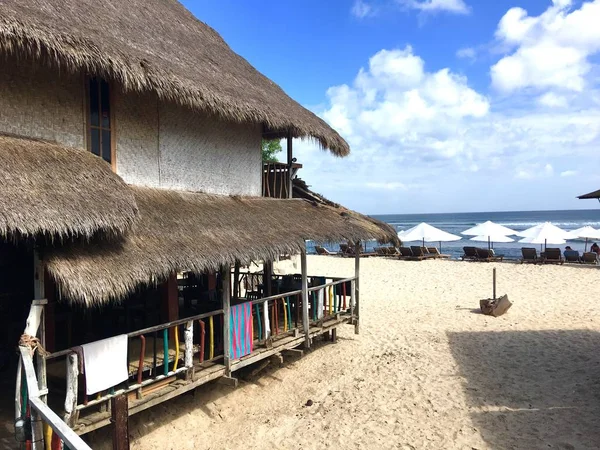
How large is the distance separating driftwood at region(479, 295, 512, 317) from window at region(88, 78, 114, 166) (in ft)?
32.8

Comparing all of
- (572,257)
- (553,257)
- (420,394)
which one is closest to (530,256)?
(553,257)

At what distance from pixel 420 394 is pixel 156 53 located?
685cm

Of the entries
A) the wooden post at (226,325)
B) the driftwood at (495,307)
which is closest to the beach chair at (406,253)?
the driftwood at (495,307)

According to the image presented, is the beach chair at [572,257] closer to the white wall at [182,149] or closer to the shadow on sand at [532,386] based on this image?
the shadow on sand at [532,386]

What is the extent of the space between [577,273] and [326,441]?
640 inches

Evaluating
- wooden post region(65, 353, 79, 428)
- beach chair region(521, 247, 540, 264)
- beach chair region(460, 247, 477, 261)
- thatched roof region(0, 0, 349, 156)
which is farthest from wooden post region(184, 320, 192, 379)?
beach chair region(460, 247, 477, 261)

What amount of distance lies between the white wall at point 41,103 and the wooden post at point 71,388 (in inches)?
112

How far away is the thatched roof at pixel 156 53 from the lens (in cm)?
488

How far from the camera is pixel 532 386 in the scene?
7004 millimetres

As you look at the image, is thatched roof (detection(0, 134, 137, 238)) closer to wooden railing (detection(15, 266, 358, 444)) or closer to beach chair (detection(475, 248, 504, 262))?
wooden railing (detection(15, 266, 358, 444))

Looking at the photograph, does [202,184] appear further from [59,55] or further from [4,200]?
[4,200]

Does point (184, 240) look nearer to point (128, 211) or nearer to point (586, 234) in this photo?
point (128, 211)

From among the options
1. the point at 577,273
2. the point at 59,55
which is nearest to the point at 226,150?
the point at 59,55

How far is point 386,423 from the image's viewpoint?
20.0 feet
